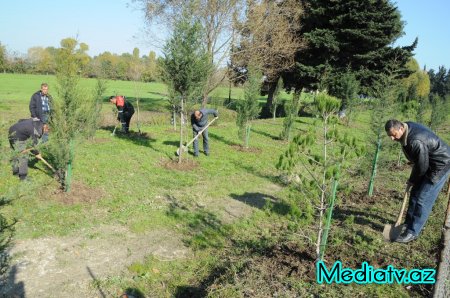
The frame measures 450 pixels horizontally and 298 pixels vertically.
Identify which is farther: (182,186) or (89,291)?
(182,186)

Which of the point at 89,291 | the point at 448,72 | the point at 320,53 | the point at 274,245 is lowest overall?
the point at 89,291

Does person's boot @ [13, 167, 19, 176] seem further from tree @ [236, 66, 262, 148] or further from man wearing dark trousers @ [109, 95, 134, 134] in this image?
tree @ [236, 66, 262, 148]

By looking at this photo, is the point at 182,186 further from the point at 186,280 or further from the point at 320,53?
the point at 320,53

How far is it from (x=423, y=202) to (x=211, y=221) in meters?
3.95

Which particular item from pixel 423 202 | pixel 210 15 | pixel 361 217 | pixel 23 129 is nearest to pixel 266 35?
pixel 210 15

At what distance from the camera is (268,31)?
2048cm

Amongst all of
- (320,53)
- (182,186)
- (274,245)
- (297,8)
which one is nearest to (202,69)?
(182,186)

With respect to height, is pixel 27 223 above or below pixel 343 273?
below

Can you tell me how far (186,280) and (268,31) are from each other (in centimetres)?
1838

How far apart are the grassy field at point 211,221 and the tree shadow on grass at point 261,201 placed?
3 cm

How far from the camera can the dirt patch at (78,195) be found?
281 inches

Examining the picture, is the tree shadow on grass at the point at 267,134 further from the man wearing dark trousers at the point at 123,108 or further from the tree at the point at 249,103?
the man wearing dark trousers at the point at 123,108

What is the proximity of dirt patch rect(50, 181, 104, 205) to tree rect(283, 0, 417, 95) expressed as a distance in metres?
17.6

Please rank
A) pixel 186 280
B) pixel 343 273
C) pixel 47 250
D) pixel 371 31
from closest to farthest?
pixel 343 273 < pixel 186 280 < pixel 47 250 < pixel 371 31
